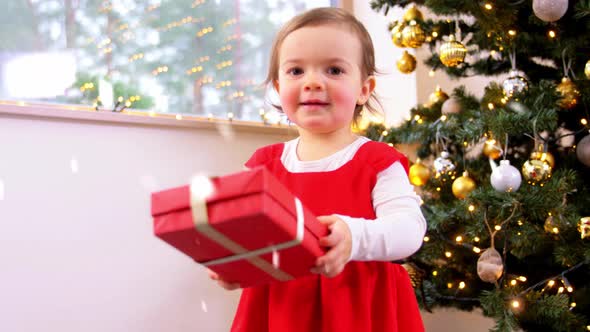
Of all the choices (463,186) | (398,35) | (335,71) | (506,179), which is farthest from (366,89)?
(398,35)

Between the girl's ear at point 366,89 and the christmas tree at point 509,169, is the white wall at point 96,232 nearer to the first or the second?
the christmas tree at point 509,169

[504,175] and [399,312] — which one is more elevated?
[504,175]

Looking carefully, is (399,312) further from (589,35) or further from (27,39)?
(27,39)

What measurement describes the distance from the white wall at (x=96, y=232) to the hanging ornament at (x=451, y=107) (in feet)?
2.03

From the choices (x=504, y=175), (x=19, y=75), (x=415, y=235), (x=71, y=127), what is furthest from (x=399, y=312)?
(x=19, y=75)

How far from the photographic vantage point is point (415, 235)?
90 cm

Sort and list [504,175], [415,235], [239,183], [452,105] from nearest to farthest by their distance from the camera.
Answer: [239,183] → [415,235] → [504,175] → [452,105]

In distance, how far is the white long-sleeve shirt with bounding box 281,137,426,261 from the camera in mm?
828

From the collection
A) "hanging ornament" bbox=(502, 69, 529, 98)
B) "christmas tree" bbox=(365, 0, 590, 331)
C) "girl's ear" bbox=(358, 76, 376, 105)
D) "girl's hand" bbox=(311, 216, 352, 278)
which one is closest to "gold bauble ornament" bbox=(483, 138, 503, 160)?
"christmas tree" bbox=(365, 0, 590, 331)

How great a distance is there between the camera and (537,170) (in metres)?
1.42

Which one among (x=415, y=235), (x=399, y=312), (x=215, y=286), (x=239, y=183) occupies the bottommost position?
(x=215, y=286)

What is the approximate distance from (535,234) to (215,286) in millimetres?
865

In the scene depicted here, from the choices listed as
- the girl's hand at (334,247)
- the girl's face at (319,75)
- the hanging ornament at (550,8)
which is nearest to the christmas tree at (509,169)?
the hanging ornament at (550,8)

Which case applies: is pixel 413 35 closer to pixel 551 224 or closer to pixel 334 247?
pixel 551 224
